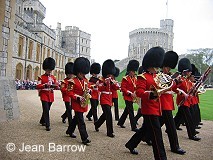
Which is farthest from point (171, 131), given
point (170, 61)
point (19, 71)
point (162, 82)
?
point (19, 71)

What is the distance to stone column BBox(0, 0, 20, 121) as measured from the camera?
8.05m

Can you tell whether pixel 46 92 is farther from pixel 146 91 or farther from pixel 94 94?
pixel 146 91

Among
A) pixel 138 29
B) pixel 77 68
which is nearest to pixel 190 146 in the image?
pixel 77 68

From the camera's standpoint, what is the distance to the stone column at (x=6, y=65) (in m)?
8.05

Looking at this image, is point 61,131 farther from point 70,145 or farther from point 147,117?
point 147,117

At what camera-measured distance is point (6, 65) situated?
8.52 metres

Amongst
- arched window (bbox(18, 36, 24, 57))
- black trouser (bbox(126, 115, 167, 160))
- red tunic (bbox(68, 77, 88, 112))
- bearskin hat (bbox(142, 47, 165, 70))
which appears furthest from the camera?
arched window (bbox(18, 36, 24, 57))

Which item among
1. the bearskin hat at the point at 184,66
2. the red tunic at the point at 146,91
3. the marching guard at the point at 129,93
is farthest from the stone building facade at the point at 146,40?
the red tunic at the point at 146,91

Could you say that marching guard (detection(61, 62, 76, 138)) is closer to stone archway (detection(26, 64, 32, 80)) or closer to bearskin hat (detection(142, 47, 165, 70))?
bearskin hat (detection(142, 47, 165, 70))

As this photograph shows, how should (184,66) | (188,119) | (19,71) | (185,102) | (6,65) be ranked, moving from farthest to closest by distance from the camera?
(19,71), (6,65), (184,66), (185,102), (188,119)

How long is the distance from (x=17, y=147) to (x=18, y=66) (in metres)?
24.2

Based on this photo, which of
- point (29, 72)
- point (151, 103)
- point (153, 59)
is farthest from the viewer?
point (29, 72)

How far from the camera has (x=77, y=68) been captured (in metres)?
5.92

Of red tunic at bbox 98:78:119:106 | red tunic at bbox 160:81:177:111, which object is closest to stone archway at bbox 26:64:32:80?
red tunic at bbox 98:78:119:106
